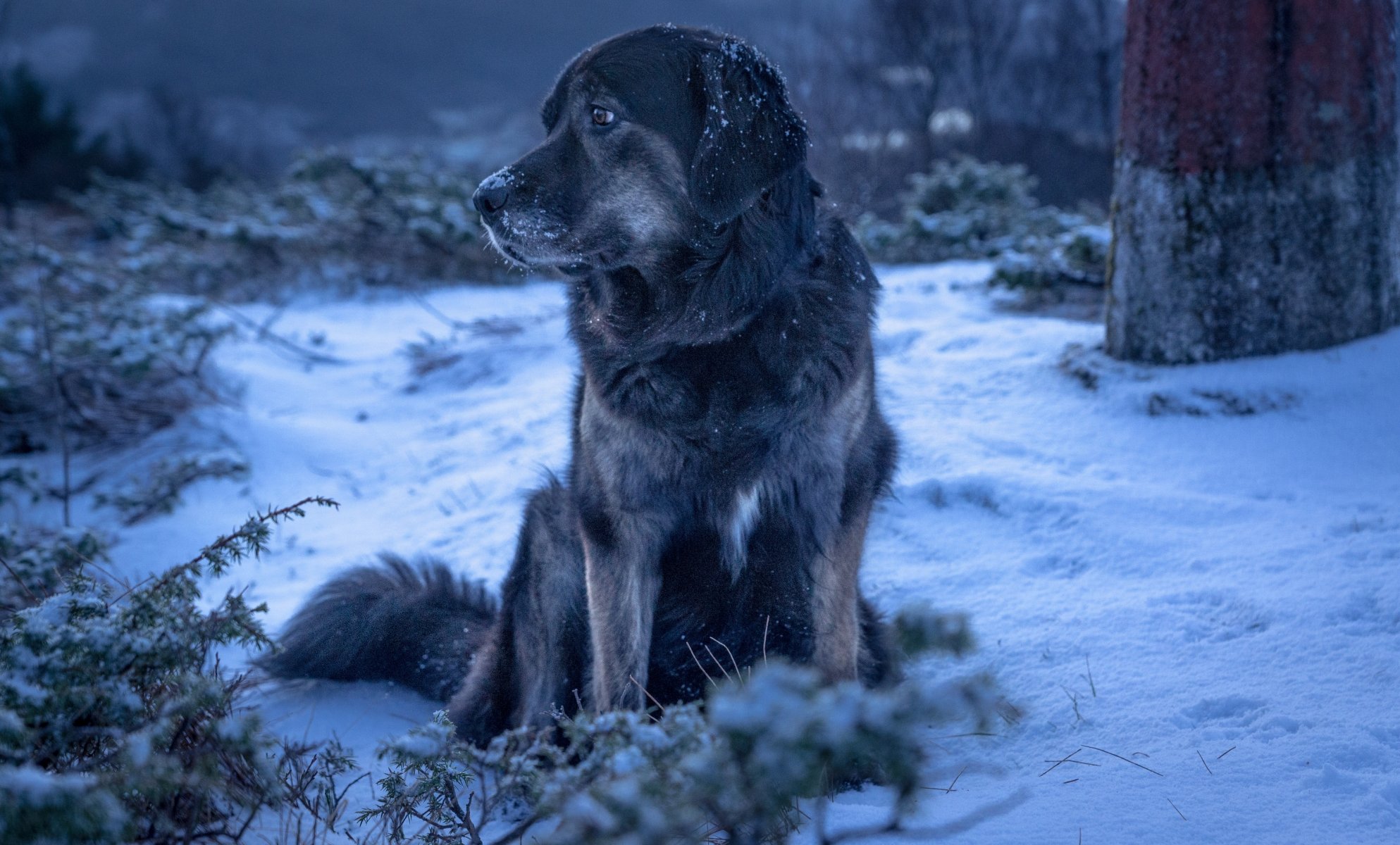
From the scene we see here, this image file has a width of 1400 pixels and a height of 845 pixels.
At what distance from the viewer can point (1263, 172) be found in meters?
3.79

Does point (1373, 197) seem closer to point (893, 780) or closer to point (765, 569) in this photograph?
point (765, 569)

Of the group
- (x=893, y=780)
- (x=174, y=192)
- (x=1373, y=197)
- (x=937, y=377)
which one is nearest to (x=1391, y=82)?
(x=1373, y=197)

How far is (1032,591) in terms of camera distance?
305cm

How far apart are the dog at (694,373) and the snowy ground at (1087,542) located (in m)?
0.59

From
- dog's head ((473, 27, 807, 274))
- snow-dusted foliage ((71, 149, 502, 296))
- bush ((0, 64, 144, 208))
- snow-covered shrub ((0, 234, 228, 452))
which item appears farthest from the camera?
bush ((0, 64, 144, 208))

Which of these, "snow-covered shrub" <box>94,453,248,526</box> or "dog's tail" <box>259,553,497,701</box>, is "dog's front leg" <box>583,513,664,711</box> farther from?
"snow-covered shrub" <box>94,453,248,526</box>

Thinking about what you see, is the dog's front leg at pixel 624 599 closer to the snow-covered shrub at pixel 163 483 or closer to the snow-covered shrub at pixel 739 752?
the snow-covered shrub at pixel 739 752

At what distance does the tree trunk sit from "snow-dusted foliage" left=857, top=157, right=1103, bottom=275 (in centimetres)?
372

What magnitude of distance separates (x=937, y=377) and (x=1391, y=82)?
7.49 feet

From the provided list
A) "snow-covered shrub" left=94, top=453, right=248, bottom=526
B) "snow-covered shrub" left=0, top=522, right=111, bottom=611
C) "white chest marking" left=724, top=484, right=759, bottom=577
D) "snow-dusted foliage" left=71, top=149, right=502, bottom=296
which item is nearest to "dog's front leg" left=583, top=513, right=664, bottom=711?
"white chest marking" left=724, top=484, right=759, bottom=577

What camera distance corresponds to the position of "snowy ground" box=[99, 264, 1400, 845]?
203cm

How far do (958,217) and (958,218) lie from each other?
0.03 m

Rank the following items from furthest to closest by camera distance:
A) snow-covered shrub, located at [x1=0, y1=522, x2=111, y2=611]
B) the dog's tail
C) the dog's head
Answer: snow-covered shrub, located at [x1=0, y1=522, x2=111, y2=611]
the dog's tail
the dog's head

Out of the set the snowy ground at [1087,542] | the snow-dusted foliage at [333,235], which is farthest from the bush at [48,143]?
the snowy ground at [1087,542]
